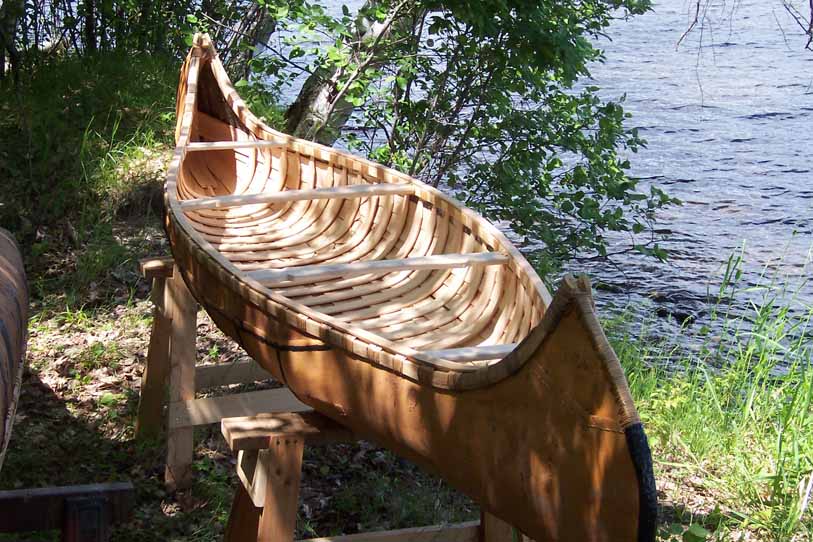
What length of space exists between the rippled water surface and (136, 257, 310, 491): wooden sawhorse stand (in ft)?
12.3

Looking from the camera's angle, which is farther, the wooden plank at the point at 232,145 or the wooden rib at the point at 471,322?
the wooden plank at the point at 232,145

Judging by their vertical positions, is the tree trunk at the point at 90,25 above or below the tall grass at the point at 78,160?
above

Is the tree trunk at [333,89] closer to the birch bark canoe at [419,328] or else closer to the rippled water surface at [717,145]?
the birch bark canoe at [419,328]

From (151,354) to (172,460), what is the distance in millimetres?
460

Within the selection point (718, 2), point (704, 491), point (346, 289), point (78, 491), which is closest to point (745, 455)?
point (704, 491)

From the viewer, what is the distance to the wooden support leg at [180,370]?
381cm

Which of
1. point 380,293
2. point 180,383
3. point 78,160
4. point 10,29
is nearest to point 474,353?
point 380,293

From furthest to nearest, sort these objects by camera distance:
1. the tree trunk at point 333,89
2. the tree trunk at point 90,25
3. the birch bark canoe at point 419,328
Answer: the tree trunk at point 90,25 → the tree trunk at point 333,89 → the birch bark canoe at point 419,328

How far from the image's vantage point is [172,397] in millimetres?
3807

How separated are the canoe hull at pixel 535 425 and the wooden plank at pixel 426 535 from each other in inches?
15.7

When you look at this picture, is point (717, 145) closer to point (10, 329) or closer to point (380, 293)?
point (380, 293)

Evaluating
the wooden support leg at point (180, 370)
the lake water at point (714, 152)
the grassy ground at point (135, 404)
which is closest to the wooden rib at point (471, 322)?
the grassy ground at point (135, 404)

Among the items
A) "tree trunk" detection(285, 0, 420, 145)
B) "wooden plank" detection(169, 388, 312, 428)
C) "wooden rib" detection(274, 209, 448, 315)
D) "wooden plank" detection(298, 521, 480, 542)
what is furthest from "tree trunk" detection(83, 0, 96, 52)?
"wooden plank" detection(298, 521, 480, 542)

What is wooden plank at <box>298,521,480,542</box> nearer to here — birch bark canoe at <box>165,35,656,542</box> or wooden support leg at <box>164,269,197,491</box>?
birch bark canoe at <box>165,35,656,542</box>
